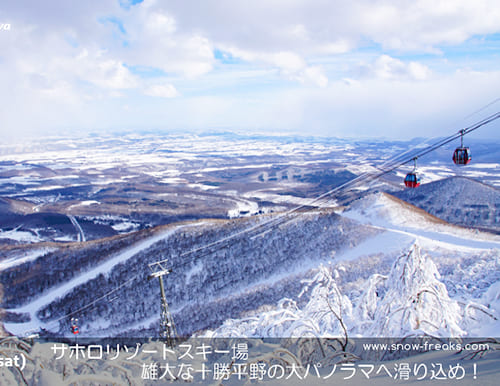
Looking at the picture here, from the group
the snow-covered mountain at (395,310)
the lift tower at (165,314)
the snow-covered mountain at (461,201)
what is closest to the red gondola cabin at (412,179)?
the snow-covered mountain at (395,310)

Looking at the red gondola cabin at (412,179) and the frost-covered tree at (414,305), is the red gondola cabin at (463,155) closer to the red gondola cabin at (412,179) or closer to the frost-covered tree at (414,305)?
the red gondola cabin at (412,179)

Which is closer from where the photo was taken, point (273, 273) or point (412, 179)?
point (412, 179)

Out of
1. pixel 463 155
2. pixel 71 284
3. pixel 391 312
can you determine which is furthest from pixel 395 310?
pixel 71 284

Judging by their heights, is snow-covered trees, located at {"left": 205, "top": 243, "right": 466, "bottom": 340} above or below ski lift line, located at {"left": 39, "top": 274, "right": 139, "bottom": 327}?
above

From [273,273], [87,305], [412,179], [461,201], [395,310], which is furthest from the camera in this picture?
[461,201]

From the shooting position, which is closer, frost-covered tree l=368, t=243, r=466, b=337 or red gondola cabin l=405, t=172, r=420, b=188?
frost-covered tree l=368, t=243, r=466, b=337

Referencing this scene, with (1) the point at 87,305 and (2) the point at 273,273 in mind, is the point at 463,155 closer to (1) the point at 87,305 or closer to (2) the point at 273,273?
(2) the point at 273,273

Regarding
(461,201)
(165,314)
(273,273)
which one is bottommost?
(273,273)

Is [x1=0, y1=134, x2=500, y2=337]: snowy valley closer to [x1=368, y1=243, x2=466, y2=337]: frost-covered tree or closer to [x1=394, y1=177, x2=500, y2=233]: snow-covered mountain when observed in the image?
[x1=368, y1=243, x2=466, y2=337]: frost-covered tree

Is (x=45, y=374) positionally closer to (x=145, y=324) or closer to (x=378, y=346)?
(x=378, y=346)

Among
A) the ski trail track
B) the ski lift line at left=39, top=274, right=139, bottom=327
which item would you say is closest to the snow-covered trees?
the ski lift line at left=39, top=274, right=139, bottom=327

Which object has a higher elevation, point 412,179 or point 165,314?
point 412,179
